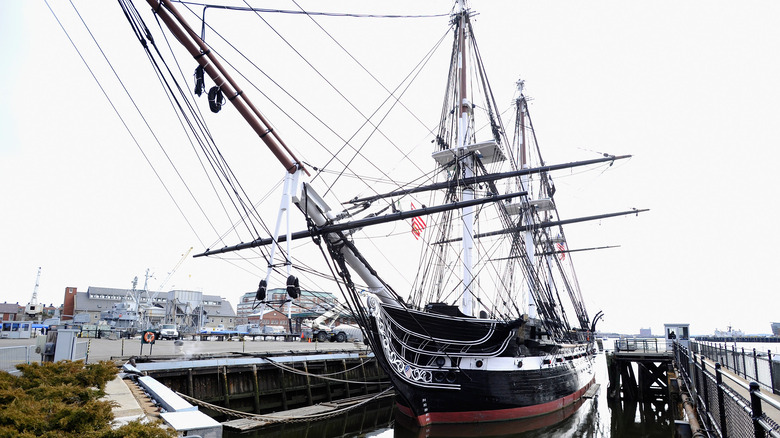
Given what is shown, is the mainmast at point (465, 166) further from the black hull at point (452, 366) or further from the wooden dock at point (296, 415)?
the wooden dock at point (296, 415)

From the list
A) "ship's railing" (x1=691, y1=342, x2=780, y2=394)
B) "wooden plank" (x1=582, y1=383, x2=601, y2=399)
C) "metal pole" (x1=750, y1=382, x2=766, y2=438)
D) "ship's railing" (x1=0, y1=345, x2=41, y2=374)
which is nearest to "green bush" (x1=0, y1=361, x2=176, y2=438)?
"metal pole" (x1=750, y1=382, x2=766, y2=438)

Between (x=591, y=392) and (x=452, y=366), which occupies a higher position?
(x=452, y=366)

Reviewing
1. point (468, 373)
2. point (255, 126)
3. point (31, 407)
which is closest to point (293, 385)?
point (468, 373)

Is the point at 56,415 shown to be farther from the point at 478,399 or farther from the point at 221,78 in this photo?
the point at 478,399

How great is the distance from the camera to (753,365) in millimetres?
13070

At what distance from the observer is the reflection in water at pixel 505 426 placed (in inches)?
575

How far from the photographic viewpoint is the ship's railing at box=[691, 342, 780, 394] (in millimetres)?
10672

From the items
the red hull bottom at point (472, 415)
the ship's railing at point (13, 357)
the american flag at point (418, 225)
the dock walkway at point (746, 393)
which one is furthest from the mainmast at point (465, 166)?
the ship's railing at point (13, 357)

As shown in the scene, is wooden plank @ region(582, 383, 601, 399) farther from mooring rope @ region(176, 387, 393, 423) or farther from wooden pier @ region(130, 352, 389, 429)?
mooring rope @ region(176, 387, 393, 423)

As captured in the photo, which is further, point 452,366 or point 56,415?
point 452,366

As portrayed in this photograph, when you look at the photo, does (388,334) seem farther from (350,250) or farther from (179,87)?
(179,87)

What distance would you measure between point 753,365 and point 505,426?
7.39 m

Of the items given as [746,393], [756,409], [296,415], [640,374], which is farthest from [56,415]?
[640,374]

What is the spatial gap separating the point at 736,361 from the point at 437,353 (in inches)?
370
